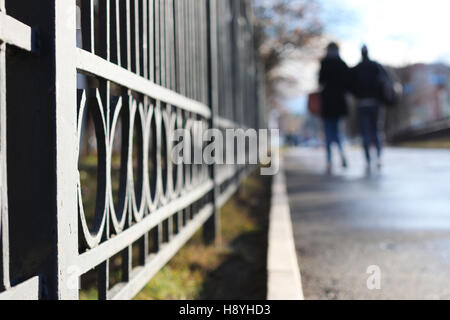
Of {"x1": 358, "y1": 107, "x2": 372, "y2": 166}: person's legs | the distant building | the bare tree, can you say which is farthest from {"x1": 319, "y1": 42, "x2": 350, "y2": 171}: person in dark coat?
the distant building

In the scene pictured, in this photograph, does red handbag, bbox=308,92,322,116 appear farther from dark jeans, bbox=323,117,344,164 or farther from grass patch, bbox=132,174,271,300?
grass patch, bbox=132,174,271,300

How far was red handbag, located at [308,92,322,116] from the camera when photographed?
9816 millimetres

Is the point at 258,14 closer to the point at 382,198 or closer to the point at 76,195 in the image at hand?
the point at 382,198

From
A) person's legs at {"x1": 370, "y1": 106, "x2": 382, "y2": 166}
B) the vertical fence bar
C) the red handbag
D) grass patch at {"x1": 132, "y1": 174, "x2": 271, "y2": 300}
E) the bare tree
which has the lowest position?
grass patch at {"x1": 132, "y1": 174, "x2": 271, "y2": 300}

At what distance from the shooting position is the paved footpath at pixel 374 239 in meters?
2.98

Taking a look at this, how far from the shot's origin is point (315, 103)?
9930 mm

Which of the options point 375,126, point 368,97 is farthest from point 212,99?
point 375,126

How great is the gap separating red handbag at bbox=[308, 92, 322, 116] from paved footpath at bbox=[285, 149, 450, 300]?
2.18m

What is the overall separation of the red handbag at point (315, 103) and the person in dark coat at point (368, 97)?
82 cm

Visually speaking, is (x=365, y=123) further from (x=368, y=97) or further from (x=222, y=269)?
(x=222, y=269)

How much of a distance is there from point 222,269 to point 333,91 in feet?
20.1

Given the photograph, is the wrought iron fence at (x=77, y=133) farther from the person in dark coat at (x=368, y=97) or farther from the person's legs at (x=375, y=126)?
the person's legs at (x=375, y=126)
